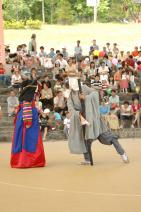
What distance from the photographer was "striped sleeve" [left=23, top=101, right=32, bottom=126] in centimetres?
968

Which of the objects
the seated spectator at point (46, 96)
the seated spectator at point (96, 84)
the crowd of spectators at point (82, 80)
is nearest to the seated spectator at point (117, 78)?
the crowd of spectators at point (82, 80)

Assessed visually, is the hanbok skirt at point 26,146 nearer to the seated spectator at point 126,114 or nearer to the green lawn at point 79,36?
the seated spectator at point 126,114

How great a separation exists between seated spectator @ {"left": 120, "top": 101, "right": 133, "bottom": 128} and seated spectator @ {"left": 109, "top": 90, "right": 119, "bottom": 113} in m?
0.17

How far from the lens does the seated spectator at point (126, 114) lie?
54.3 ft

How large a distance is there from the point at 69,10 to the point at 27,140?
116 ft

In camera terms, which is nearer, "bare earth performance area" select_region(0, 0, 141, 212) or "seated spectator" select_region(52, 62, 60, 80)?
"bare earth performance area" select_region(0, 0, 141, 212)

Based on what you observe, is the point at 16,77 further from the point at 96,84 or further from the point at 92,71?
the point at 96,84

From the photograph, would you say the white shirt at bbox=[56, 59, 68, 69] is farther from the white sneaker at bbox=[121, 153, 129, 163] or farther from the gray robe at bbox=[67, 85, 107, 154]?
the white sneaker at bbox=[121, 153, 129, 163]

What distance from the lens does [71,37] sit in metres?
33.0

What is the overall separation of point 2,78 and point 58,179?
10003 mm

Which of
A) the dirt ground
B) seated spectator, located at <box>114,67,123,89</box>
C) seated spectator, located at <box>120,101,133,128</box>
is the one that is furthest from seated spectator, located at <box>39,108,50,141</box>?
seated spectator, located at <box>114,67,123,89</box>

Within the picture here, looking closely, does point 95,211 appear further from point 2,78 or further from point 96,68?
point 96,68

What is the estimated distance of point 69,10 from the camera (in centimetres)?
4438

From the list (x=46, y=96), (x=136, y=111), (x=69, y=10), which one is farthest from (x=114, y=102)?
(x=69, y=10)
